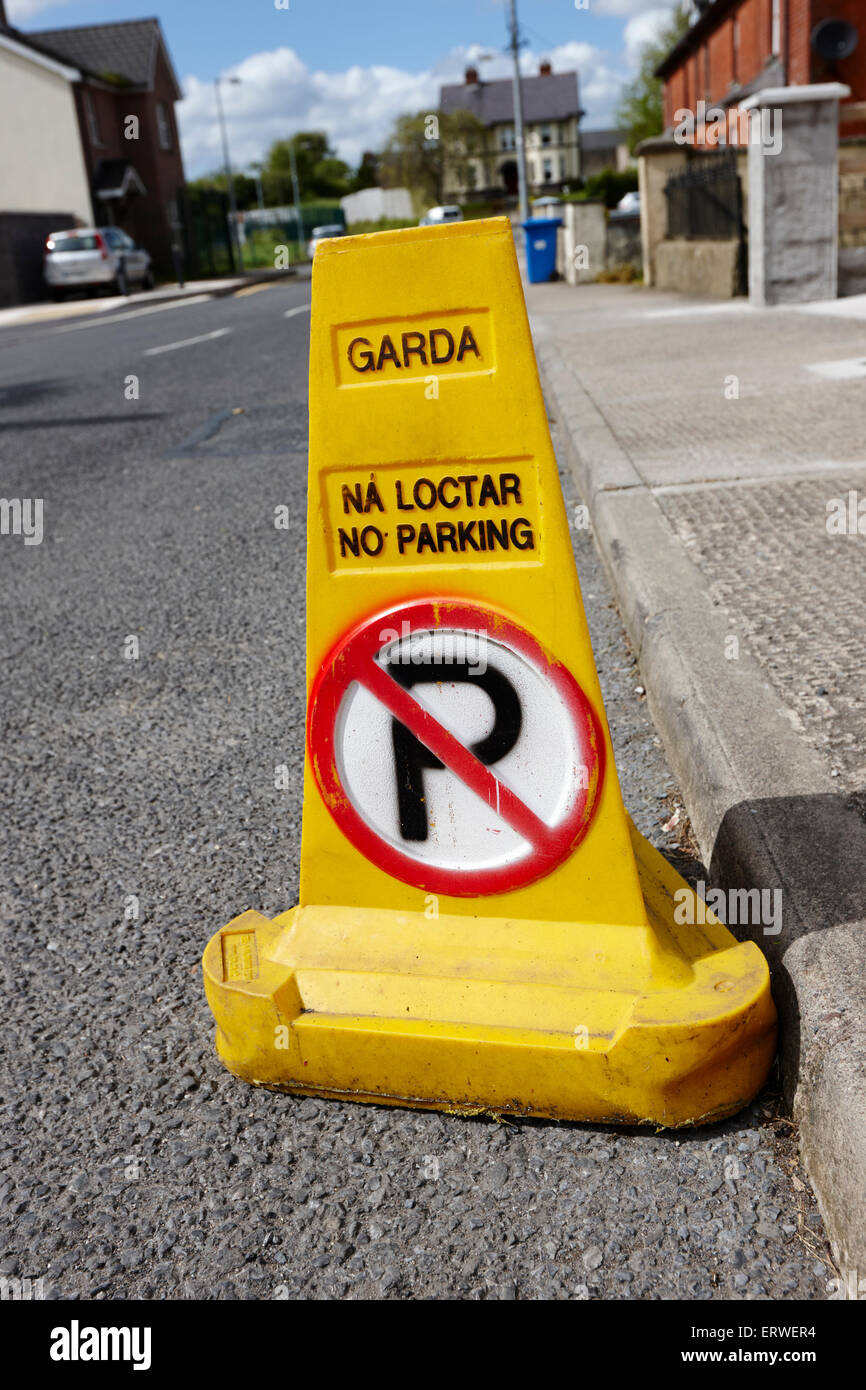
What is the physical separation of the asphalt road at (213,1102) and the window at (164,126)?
157 feet

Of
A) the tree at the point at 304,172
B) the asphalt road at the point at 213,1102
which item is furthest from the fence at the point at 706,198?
the tree at the point at 304,172

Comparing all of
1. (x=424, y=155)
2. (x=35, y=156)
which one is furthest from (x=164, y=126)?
(x=424, y=155)

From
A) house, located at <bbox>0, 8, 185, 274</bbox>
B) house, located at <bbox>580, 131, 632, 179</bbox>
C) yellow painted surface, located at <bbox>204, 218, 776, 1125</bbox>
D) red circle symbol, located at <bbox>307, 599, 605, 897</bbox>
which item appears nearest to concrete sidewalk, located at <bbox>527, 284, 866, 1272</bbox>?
yellow painted surface, located at <bbox>204, 218, 776, 1125</bbox>

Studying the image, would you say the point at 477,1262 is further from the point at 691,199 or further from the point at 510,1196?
the point at 691,199

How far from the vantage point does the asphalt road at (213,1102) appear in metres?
1.57

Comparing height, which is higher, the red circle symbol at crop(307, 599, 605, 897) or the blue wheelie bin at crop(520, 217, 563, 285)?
the blue wheelie bin at crop(520, 217, 563, 285)

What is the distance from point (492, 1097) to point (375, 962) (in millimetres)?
287

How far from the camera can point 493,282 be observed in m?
1.71

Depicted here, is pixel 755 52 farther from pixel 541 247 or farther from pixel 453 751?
pixel 453 751

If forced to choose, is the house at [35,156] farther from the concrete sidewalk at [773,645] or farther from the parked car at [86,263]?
the concrete sidewalk at [773,645]

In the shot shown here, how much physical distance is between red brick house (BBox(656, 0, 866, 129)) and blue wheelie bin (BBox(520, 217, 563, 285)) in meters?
6.96

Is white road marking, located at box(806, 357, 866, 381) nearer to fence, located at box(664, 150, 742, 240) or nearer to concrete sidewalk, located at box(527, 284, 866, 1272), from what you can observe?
concrete sidewalk, located at box(527, 284, 866, 1272)

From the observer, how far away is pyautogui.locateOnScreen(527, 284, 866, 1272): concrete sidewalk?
1697 mm

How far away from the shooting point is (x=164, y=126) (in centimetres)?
4756
